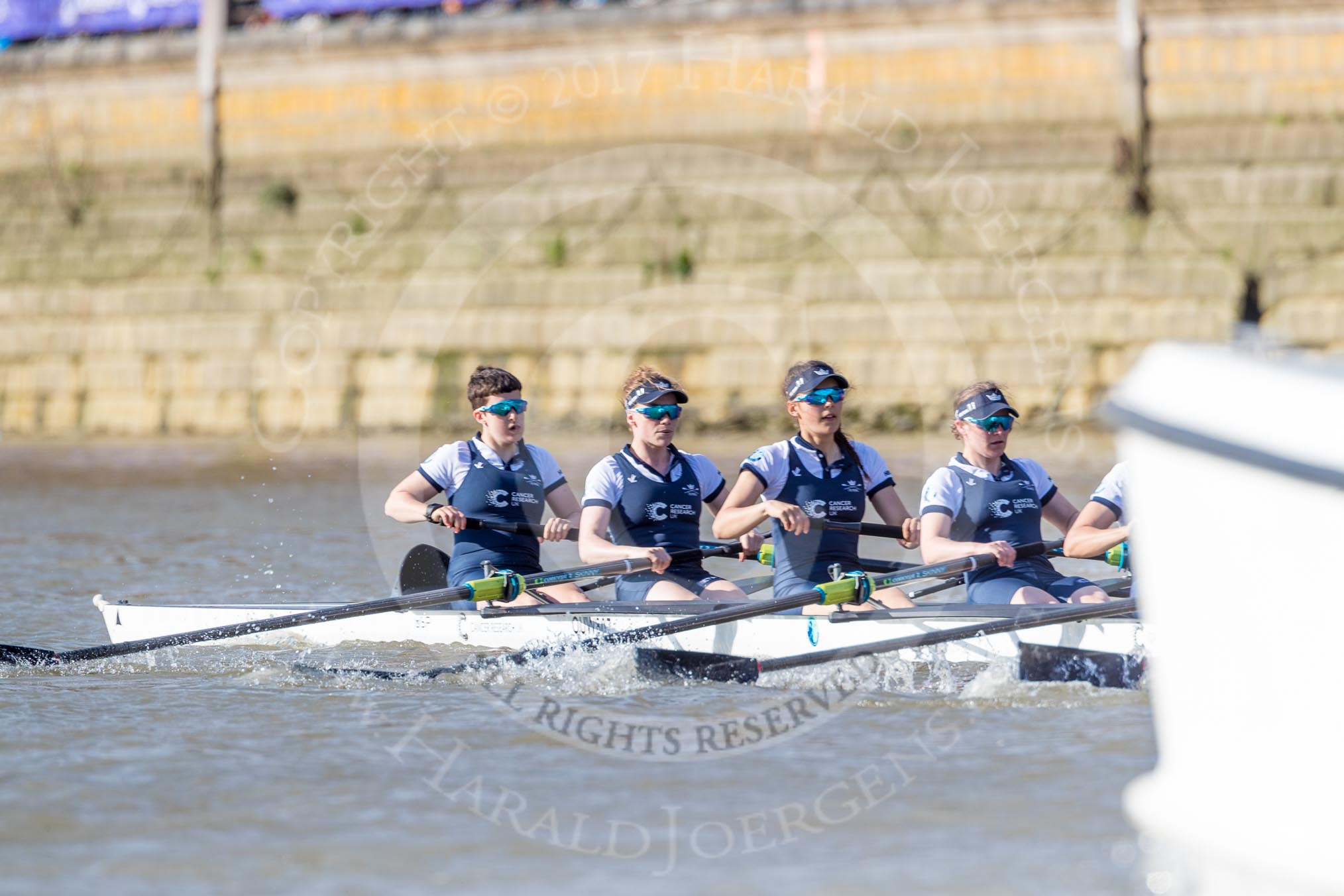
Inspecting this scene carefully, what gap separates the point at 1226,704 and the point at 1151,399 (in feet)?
2.47

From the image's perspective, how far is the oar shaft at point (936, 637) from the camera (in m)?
7.07

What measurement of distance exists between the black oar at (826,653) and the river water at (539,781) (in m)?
0.09

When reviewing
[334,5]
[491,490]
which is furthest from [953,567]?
[334,5]

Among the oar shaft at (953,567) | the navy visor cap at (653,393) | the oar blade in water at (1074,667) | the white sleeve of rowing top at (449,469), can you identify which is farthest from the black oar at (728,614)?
the white sleeve of rowing top at (449,469)

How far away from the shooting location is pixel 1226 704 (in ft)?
13.8

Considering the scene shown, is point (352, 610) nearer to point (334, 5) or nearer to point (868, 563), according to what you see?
point (868, 563)

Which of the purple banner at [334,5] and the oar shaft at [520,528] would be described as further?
the purple banner at [334,5]

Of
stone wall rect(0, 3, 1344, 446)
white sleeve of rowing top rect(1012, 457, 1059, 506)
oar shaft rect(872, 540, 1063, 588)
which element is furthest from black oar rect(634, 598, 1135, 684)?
stone wall rect(0, 3, 1344, 446)

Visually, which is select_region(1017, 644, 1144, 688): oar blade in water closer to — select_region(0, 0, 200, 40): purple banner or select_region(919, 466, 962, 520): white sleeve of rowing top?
select_region(919, 466, 962, 520): white sleeve of rowing top

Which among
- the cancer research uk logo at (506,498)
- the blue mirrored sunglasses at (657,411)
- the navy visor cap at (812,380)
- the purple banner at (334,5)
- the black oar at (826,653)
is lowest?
the black oar at (826,653)

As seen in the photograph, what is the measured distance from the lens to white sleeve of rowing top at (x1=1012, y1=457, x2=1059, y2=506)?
803cm

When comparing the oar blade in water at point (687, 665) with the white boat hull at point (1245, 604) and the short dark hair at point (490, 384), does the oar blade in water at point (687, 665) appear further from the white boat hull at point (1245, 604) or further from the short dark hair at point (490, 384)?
the white boat hull at point (1245, 604)

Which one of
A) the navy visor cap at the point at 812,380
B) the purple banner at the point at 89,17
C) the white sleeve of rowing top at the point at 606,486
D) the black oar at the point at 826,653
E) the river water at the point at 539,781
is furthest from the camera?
the purple banner at the point at 89,17

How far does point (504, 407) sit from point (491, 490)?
43 cm
